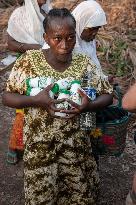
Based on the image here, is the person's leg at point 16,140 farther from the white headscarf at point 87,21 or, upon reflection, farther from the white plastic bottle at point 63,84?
the white plastic bottle at point 63,84

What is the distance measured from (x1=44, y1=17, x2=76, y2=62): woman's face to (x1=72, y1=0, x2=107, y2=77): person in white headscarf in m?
0.84

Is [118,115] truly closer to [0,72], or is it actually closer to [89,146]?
[89,146]

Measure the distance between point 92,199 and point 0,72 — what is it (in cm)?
414

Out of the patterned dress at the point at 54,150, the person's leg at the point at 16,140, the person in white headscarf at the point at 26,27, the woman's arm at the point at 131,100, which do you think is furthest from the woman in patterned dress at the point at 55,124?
the person in white headscarf at the point at 26,27

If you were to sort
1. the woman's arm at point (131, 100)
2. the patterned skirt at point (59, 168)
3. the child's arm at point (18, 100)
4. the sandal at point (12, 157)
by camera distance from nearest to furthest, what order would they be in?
the woman's arm at point (131, 100) < the child's arm at point (18, 100) < the patterned skirt at point (59, 168) < the sandal at point (12, 157)

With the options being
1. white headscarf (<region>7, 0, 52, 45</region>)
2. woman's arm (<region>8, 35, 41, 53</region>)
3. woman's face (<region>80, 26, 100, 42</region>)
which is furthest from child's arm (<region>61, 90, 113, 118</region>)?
white headscarf (<region>7, 0, 52, 45</region>)

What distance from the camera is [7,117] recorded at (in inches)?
228

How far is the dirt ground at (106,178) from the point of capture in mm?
4160

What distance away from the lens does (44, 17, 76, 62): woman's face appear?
2732mm

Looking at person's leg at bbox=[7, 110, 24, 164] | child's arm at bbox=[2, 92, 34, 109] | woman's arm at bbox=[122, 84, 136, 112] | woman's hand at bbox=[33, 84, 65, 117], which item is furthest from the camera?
person's leg at bbox=[7, 110, 24, 164]

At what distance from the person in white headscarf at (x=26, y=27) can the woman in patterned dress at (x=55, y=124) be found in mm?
1469

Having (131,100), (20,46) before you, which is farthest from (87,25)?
(131,100)

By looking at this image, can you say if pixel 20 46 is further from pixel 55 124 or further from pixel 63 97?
pixel 63 97

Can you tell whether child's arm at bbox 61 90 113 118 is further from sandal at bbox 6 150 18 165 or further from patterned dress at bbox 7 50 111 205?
sandal at bbox 6 150 18 165
